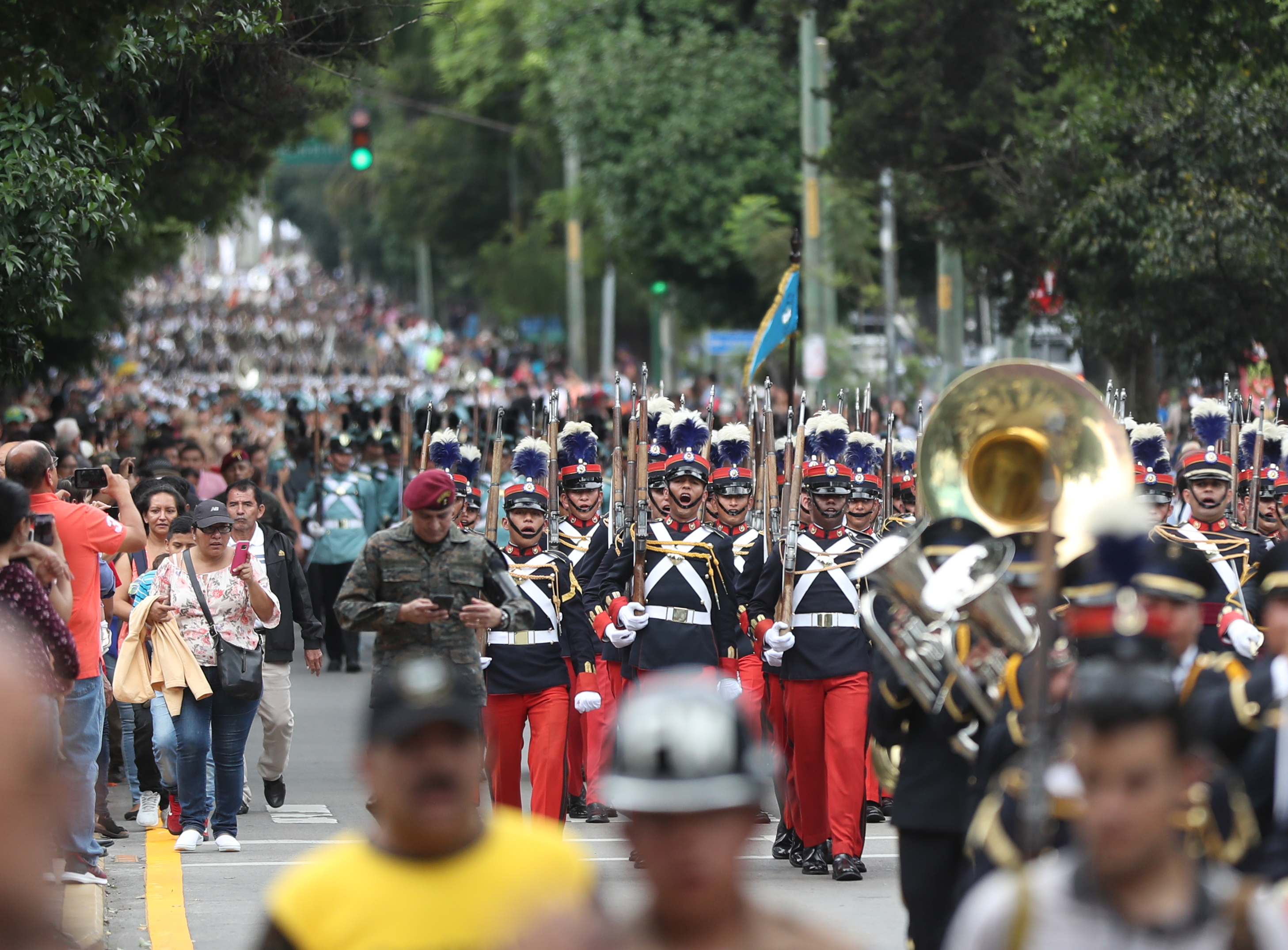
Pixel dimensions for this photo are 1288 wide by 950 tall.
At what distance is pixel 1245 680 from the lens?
5.34 m

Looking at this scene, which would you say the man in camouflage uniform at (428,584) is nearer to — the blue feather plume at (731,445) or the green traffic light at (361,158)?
the blue feather plume at (731,445)

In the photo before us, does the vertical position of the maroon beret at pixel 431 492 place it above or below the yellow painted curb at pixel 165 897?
above

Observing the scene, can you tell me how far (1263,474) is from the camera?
43.1 feet

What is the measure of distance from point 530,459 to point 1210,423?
15.0 feet

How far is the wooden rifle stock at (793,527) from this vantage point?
1013cm

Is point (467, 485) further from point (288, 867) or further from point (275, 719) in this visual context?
point (288, 867)

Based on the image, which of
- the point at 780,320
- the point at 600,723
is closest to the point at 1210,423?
the point at 600,723

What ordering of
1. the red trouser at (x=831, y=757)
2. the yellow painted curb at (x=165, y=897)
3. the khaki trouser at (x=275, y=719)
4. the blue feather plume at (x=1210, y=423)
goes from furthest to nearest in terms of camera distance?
1. the blue feather plume at (x=1210, y=423)
2. the khaki trouser at (x=275, y=719)
3. the red trouser at (x=831, y=757)
4. the yellow painted curb at (x=165, y=897)

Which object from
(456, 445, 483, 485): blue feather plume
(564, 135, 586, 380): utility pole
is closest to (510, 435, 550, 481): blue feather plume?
(456, 445, 483, 485): blue feather plume

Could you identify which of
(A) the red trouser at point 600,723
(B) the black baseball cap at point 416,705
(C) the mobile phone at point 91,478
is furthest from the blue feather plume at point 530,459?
(B) the black baseball cap at point 416,705

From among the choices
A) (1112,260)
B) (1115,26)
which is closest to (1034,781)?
(1115,26)

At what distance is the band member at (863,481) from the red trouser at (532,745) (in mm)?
2464

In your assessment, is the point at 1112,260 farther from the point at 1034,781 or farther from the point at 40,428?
the point at 1034,781

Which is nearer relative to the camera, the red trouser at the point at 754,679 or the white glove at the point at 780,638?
the white glove at the point at 780,638
